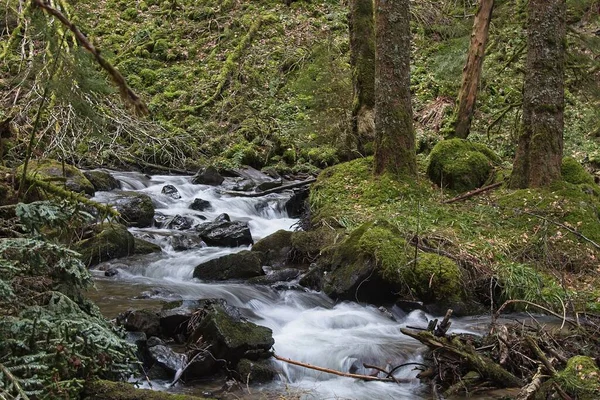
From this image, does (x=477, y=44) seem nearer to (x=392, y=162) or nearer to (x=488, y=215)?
(x=392, y=162)

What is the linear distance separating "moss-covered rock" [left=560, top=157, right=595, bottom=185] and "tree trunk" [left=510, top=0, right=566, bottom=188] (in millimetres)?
428

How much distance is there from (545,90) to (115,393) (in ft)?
22.8

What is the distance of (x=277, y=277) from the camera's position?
796 cm

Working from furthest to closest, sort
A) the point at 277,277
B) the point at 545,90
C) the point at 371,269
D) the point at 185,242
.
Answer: the point at 185,242, the point at 545,90, the point at 277,277, the point at 371,269

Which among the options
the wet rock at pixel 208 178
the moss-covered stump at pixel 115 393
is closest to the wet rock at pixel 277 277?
the moss-covered stump at pixel 115 393

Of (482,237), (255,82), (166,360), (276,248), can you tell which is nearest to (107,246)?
(276,248)

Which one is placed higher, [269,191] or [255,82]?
[255,82]

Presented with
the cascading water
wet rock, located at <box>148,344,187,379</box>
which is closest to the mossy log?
the cascading water

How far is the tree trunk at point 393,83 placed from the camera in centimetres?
928

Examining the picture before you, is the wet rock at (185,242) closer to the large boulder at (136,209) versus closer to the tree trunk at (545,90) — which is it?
the large boulder at (136,209)

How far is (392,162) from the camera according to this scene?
9.58m

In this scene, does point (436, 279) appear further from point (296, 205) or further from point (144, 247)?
point (296, 205)

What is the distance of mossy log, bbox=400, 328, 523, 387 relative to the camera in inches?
184

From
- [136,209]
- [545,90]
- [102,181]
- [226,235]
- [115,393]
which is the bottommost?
[226,235]
